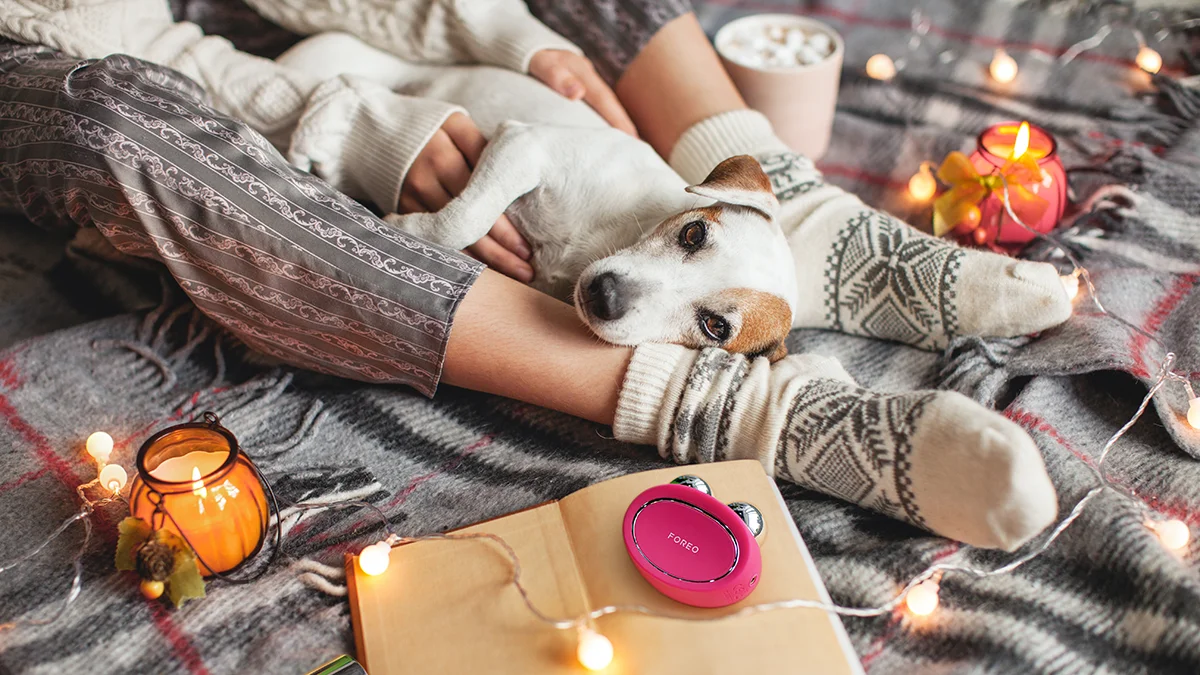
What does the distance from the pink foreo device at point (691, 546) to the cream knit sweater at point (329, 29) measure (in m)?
0.71

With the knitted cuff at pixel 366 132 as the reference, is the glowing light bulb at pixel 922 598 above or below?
below

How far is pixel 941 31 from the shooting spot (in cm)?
210

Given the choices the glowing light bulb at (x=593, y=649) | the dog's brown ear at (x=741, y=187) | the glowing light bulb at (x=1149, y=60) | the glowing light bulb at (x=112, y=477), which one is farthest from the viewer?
the glowing light bulb at (x=1149, y=60)

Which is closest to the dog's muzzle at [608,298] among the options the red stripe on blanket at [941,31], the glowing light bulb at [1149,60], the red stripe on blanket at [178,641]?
the red stripe on blanket at [178,641]

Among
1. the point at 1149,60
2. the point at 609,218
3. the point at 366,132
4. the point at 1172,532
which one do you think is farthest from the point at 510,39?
the point at 1149,60

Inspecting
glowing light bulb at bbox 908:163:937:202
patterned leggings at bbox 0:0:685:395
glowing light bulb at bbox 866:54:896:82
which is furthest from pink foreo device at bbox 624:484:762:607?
A: glowing light bulb at bbox 866:54:896:82

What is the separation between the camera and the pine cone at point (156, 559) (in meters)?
0.94

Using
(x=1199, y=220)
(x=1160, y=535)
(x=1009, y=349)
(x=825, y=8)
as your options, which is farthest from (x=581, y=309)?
(x=825, y=8)

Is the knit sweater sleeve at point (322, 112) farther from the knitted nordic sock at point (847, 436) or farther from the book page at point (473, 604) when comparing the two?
the book page at point (473, 604)

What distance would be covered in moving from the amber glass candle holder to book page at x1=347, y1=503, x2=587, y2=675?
0.42 ft

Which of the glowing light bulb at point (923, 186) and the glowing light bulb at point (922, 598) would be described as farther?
the glowing light bulb at point (923, 186)

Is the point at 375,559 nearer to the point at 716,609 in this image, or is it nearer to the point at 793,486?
the point at 716,609

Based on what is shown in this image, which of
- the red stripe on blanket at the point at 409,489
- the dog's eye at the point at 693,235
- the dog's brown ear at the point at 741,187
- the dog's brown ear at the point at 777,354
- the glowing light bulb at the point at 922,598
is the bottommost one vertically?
the red stripe on blanket at the point at 409,489

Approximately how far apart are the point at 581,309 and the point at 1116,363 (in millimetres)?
720
